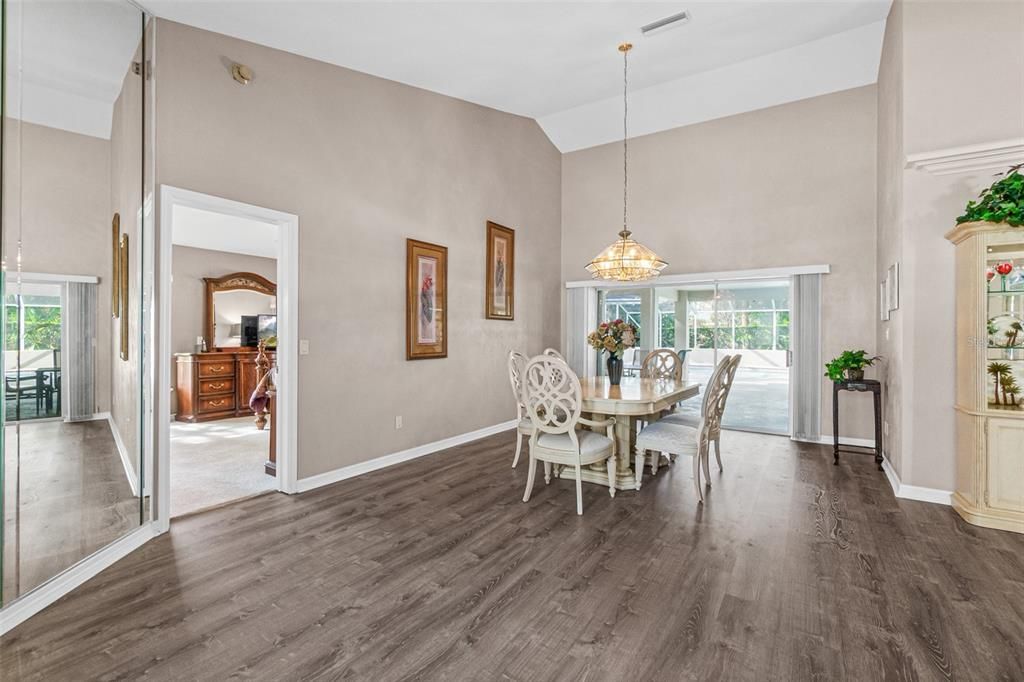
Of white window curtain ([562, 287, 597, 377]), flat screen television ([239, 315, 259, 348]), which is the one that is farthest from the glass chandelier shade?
flat screen television ([239, 315, 259, 348])

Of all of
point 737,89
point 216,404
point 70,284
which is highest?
point 737,89

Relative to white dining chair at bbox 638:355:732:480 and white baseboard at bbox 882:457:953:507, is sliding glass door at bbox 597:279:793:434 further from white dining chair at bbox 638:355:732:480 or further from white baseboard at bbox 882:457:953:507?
white baseboard at bbox 882:457:953:507

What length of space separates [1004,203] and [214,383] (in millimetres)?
8449

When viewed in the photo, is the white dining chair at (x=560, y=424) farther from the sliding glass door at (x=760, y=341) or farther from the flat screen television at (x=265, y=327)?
the flat screen television at (x=265, y=327)

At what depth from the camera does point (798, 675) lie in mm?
1729

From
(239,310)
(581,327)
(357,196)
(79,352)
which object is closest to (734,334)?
(581,327)

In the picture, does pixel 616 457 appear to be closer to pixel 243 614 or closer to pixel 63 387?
pixel 243 614

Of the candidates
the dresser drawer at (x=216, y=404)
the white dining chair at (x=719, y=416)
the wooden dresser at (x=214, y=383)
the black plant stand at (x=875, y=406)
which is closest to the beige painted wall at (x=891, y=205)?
the black plant stand at (x=875, y=406)

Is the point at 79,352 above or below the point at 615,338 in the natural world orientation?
below

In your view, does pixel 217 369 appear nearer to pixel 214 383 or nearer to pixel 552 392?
pixel 214 383

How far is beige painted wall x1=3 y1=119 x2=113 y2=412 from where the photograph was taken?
2.18 m

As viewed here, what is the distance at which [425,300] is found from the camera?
4836 millimetres

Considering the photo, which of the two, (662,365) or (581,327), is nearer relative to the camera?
(662,365)

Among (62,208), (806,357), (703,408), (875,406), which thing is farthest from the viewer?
(806,357)
